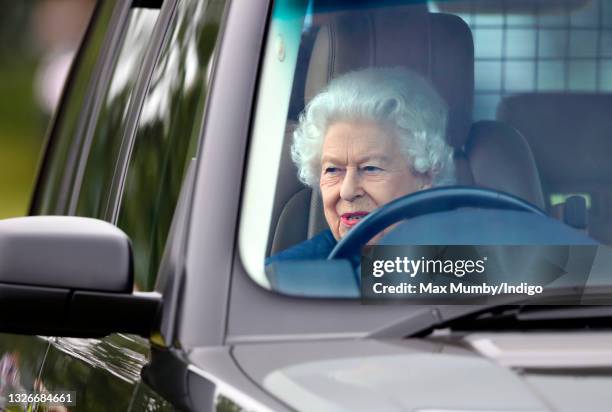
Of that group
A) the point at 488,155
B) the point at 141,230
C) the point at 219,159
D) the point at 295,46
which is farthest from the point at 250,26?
the point at 141,230

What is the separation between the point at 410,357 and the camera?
2189 mm

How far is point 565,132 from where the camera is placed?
99.3 inches

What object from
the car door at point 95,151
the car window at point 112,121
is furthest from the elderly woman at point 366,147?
the car window at point 112,121

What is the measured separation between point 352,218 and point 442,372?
0.44 metres

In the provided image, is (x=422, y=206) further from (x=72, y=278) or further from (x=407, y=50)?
(x=72, y=278)

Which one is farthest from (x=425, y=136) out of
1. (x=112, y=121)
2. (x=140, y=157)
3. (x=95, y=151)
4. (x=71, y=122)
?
(x=71, y=122)

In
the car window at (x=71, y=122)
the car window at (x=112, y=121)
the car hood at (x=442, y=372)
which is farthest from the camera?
the car window at (x=71, y=122)

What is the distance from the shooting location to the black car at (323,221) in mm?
2312

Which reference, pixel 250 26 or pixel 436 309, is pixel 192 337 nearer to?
pixel 436 309

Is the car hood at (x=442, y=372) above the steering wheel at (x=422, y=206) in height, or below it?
below

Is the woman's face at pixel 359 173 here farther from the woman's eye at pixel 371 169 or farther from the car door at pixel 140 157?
the car door at pixel 140 157

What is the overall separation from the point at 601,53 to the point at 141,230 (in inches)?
40.7

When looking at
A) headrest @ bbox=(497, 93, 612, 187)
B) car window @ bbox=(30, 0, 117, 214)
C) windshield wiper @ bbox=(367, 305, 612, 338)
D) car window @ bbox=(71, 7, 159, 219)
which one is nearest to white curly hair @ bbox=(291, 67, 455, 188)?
headrest @ bbox=(497, 93, 612, 187)

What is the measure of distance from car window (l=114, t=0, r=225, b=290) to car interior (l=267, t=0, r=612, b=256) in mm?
251
